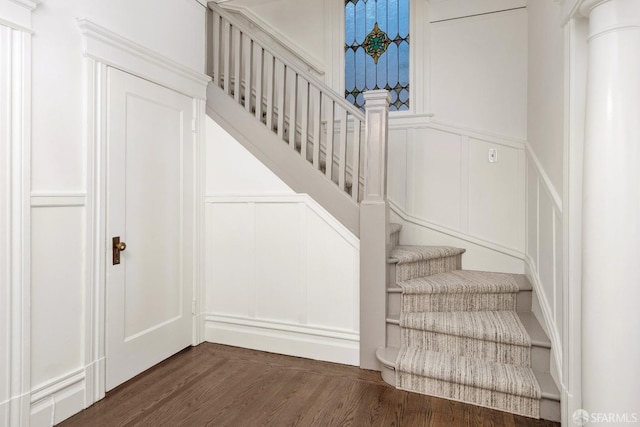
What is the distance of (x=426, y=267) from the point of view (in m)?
2.97

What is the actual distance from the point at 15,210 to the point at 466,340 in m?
2.54

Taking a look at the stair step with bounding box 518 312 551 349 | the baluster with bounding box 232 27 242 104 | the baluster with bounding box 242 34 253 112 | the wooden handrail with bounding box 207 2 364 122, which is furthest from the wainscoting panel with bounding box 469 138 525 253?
the baluster with bounding box 232 27 242 104

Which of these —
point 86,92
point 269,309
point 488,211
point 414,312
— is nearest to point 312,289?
point 269,309

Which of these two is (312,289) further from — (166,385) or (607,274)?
(607,274)

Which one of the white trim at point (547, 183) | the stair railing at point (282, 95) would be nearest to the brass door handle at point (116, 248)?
the stair railing at point (282, 95)

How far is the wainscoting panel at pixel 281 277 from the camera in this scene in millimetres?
2740

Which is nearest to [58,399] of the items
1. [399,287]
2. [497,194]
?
[399,287]

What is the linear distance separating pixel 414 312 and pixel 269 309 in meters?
1.10

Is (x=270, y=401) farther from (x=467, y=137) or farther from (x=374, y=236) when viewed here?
(x=467, y=137)

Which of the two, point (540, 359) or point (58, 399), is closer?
point (58, 399)

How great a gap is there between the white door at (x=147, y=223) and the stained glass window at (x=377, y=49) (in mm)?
1678

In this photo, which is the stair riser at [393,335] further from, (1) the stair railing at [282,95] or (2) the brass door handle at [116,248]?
(2) the brass door handle at [116,248]

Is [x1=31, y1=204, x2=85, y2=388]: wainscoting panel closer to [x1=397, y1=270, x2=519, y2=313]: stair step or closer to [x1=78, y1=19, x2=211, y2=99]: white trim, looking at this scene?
[x1=78, y1=19, x2=211, y2=99]: white trim

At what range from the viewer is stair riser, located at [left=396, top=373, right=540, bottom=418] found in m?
2.04
